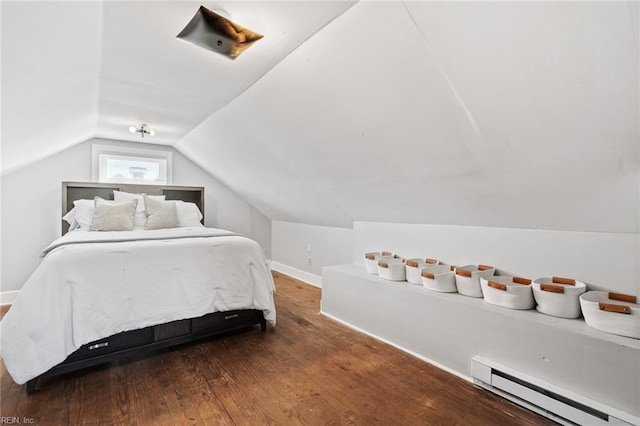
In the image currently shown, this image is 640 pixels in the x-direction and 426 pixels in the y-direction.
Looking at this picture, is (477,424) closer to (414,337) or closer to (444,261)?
(414,337)

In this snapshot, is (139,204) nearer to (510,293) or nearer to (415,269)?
(415,269)

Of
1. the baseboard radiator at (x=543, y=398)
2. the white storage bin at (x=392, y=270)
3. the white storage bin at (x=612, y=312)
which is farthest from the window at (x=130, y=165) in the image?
the white storage bin at (x=612, y=312)

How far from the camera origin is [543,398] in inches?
61.3

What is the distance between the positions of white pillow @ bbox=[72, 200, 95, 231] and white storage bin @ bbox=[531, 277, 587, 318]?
372cm

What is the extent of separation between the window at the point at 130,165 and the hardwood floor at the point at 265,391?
256 cm

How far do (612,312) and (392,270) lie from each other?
1317 millimetres

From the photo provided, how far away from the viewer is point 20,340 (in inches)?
67.7

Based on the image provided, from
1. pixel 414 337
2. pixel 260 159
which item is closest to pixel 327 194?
pixel 260 159

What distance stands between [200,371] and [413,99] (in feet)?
6.74

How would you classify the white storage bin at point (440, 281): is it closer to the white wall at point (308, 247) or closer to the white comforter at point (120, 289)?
the white comforter at point (120, 289)

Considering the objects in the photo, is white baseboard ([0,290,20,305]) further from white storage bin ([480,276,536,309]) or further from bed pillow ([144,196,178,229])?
white storage bin ([480,276,536,309])

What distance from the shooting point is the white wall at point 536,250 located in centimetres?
165

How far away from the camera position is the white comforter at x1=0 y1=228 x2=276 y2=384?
1749 millimetres

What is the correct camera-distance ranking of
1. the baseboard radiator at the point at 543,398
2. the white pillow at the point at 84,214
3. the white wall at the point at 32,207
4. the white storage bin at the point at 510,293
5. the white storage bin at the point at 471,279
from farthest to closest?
1. the white wall at the point at 32,207
2. the white pillow at the point at 84,214
3. the white storage bin at the point at 471,279
4. the white storage bin at the point at 510,293
5. the baseboard radiator at the point at 543,398
